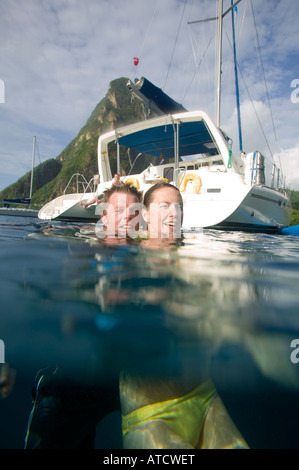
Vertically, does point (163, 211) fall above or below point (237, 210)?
below

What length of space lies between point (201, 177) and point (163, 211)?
3.39m

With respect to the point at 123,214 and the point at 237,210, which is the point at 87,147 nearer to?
the point at 237,210

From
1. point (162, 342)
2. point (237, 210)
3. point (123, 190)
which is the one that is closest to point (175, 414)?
point (162, 342)

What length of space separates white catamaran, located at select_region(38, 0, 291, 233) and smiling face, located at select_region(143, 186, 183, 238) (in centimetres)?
284

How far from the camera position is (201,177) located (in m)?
5.31

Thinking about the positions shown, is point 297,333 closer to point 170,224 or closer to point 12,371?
point 12,371

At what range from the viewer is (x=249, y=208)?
16.6ft

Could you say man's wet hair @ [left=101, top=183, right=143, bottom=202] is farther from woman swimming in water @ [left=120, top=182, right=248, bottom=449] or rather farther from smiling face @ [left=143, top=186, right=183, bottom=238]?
woman swimming in water @ [left=120, top=182, right=248, bottom=449]

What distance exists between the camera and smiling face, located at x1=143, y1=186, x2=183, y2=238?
224cm

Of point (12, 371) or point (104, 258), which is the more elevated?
point (104, 258)

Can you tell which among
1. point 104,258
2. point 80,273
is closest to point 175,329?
point 80,273

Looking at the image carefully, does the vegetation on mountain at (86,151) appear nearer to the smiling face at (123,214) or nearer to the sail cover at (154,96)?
the sail cover at (154,96)

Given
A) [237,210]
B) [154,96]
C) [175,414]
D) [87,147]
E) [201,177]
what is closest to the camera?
[175,414]

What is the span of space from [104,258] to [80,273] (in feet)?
1.23
